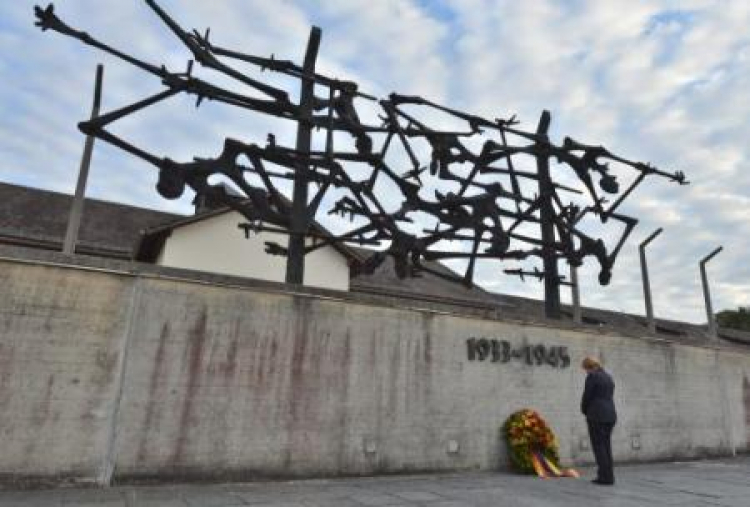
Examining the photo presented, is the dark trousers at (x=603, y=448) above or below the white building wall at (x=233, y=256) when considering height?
below

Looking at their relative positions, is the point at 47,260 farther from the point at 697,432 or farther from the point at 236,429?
the point at 697,432

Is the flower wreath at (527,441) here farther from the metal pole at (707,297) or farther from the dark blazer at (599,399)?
the metal pole at (707,297)

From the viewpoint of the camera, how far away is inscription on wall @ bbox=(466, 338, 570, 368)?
27.6 ft

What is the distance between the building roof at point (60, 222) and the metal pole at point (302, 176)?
13351mm

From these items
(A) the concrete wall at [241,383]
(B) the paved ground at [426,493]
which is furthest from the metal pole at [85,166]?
(B) the paved ground at [426,493]

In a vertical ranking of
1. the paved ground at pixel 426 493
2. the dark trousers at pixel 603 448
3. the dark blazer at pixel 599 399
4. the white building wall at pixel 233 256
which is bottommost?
the paved ground at pixel 426 493

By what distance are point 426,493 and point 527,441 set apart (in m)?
2.64

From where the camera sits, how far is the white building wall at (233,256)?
60.8ft

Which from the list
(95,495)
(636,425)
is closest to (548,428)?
(636,425)

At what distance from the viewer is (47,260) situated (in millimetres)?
5746

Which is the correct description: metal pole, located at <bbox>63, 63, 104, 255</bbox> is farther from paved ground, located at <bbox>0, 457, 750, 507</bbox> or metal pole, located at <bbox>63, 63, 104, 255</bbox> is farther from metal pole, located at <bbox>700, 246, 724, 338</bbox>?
metal pole, located at <bbox>700, 246, 724, 338</bbox>

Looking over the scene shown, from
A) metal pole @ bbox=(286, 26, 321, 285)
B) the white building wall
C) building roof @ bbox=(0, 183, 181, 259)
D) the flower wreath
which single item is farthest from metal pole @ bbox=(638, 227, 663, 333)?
building roof @ bbox=(0, 183, 181, 259)

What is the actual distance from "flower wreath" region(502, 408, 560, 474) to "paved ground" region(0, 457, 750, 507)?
0.43 metres

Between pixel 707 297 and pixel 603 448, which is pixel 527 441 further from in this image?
pixel 707 297
